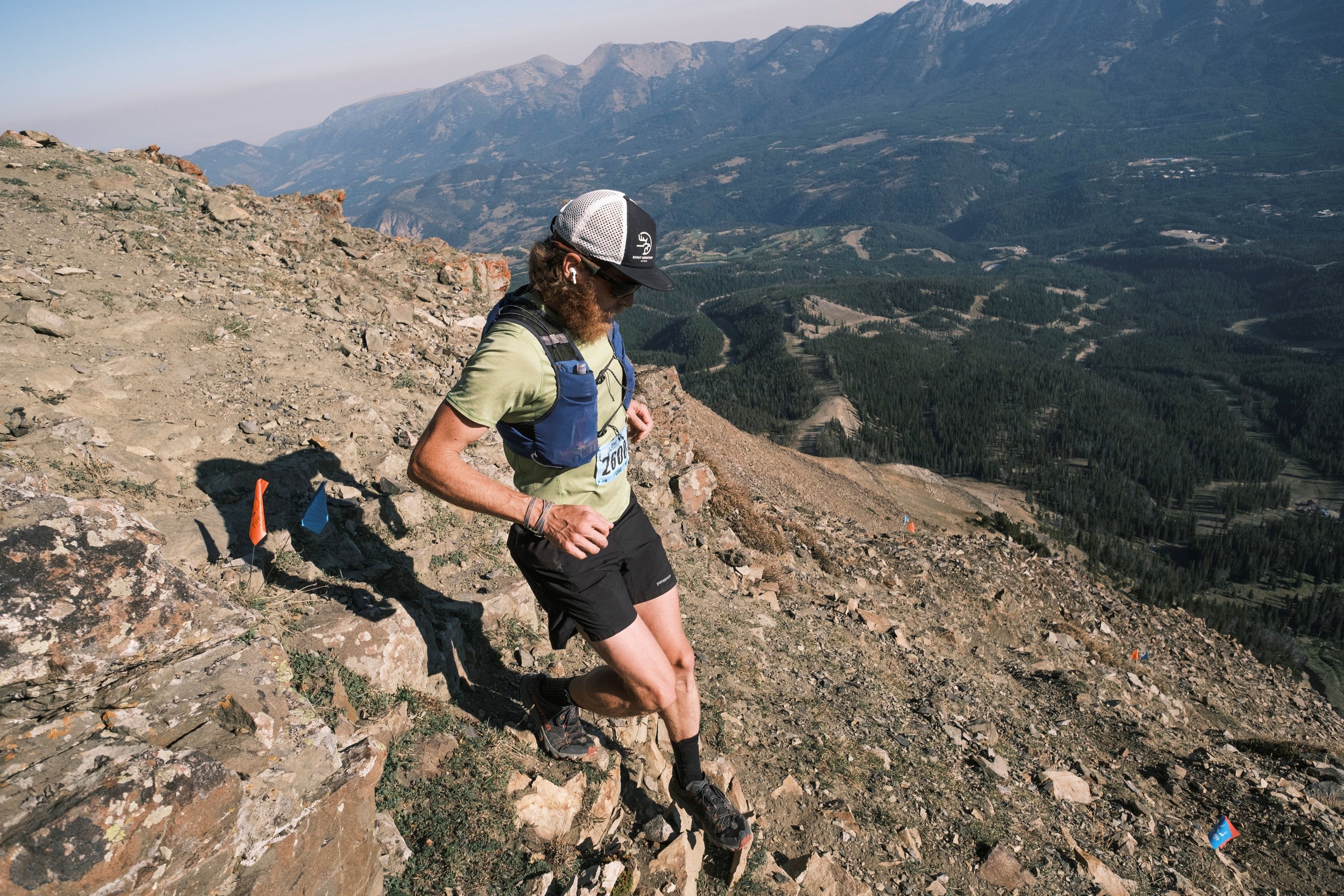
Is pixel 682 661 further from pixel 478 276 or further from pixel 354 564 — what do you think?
pixel 478 276

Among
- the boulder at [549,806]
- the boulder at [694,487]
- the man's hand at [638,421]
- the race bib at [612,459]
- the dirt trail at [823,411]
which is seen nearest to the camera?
the race bib at [612,459]

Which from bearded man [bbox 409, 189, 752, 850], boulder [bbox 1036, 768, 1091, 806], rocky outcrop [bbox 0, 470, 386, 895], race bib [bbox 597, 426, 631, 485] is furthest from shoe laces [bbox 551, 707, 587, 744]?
boulder [bbox 1036, 768, 1091, 806]

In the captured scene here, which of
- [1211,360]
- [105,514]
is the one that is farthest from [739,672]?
[1211,360]

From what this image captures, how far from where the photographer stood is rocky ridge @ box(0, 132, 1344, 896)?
9.34 feet

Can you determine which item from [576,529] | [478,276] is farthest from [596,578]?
[478,276]

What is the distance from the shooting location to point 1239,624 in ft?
167

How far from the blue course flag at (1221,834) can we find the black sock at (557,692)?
25.8 ft

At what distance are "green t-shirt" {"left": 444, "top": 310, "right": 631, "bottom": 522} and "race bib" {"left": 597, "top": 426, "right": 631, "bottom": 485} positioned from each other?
0.03 meters

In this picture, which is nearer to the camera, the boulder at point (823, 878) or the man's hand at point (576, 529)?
the man's hand at point (576, 529)

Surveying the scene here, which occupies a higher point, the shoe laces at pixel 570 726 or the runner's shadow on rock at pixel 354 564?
the runner's shadow on rock at pixel 354 564

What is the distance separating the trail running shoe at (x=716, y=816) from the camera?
4.17 metres

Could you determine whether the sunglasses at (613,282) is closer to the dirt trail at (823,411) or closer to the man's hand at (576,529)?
the man's hand at (576,529)

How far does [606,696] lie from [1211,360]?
17161cm

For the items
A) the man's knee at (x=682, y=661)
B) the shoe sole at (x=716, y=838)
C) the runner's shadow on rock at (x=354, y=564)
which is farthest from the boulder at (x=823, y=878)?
the runner's shadow on rock at (x=354, y=564)
